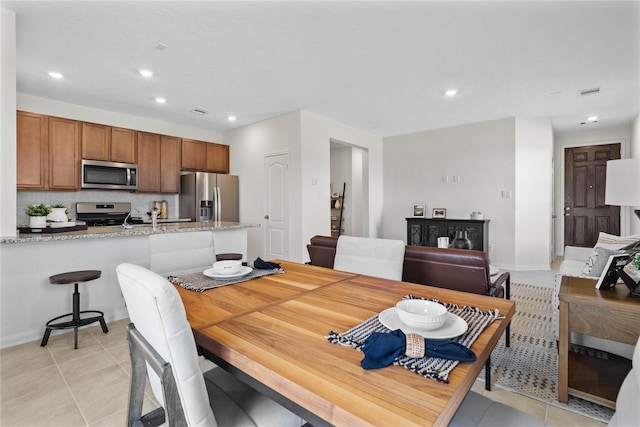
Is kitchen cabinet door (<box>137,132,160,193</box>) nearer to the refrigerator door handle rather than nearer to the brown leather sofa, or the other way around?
the refrigerator door handle

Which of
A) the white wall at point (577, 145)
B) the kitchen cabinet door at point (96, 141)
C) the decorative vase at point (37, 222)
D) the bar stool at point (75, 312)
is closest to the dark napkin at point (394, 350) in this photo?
the bar stool at point (75, 312)

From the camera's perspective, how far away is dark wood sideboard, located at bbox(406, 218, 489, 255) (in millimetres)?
5258

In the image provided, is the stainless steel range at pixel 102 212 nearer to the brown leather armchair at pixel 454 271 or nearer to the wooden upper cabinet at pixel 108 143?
the wooden upper cabinet at pixel 108 143

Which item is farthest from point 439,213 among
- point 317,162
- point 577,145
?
point 577,145

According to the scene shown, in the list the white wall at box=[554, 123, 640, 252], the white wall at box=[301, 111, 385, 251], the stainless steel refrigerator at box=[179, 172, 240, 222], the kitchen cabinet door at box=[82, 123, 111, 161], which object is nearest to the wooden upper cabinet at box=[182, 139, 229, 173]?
the stainless steel refrigerator at box=[179, 172, 240, 222]

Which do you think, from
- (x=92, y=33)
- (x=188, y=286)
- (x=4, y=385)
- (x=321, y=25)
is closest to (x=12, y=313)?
(x=4, y=385)

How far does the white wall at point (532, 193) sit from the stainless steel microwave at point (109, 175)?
6338 mm

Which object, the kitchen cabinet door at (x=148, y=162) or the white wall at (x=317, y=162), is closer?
the white wall at (x=317, y=162)

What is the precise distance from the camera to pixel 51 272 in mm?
2652

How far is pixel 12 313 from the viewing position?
2.47 meters

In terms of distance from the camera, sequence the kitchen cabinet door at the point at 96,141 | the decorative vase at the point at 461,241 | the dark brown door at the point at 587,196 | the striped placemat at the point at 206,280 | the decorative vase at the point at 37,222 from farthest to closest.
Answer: the dark brown door at the point at 587,196, the decorative vase at the point at 461,241, the kitchen cabinet door at the point at 96,141, the decorative vase at the point at 37,222, the striped placemat at the point at 206,280

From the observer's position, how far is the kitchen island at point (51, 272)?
2451 millimetres

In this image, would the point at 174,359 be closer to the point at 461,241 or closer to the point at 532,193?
the point at 461,241

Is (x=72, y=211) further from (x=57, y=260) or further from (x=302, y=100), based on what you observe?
(x=302, y=100)
